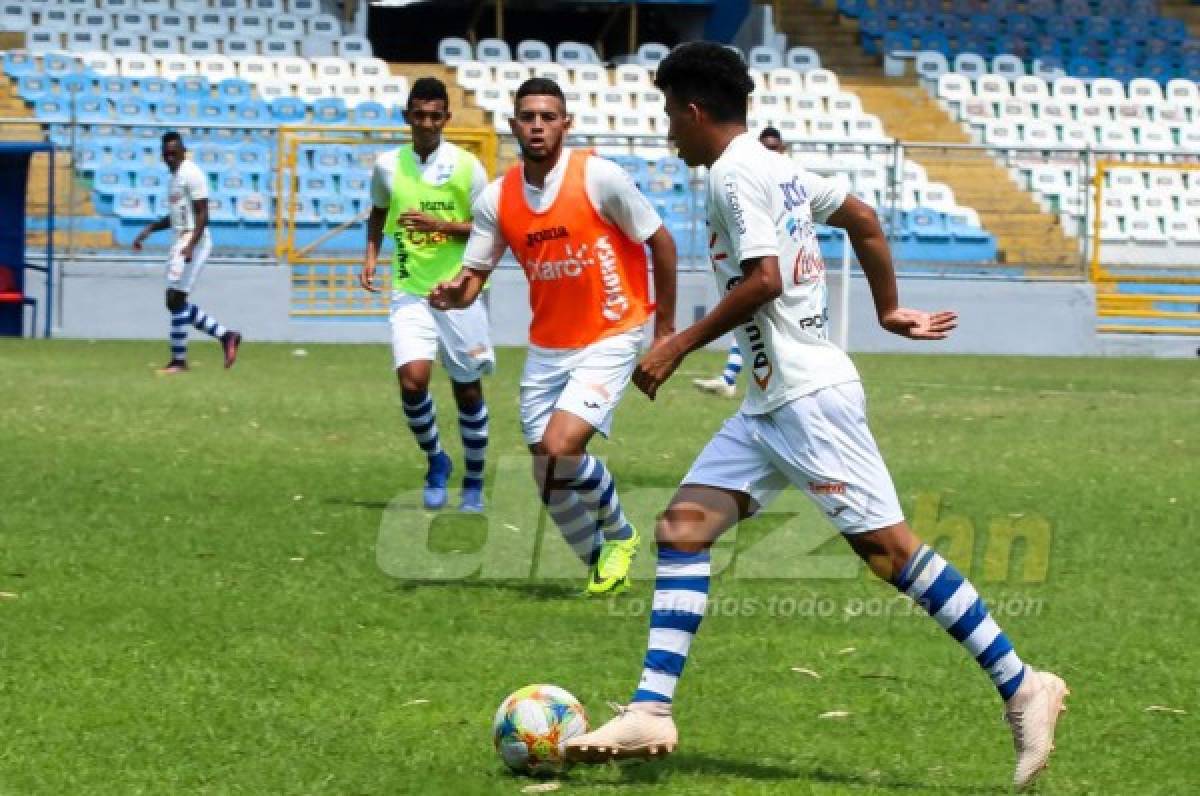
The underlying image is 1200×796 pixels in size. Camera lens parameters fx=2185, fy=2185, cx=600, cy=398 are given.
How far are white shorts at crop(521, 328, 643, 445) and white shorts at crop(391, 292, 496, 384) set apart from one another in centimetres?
217

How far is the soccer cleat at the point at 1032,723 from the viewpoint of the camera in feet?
19.7

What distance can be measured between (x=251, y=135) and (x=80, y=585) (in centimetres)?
2011

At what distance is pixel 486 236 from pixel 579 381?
2.57ft

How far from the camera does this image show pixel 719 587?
9609 millimetres

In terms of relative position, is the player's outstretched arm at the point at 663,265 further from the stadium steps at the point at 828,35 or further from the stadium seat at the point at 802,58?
the stadium steps at the point at 828,35

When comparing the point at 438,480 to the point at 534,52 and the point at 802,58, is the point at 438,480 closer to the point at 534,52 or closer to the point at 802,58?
the point at 534,52

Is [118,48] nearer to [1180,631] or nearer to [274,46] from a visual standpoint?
[274,46]

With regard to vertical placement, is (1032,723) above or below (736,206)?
below

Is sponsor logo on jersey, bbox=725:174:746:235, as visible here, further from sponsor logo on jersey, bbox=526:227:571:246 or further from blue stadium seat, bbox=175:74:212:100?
blue stadium seat, bbox=175:74:212:100

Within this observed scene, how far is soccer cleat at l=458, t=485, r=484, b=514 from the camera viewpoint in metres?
11.9

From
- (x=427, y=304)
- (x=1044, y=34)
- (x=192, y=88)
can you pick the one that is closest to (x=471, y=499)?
(x=427, y=304)

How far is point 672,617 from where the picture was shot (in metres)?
6.27

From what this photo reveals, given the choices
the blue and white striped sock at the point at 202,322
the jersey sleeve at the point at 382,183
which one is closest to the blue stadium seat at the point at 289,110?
the blue and white striped sock at the point at 202,322

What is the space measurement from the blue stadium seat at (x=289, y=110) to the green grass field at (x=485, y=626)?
1623 cm
